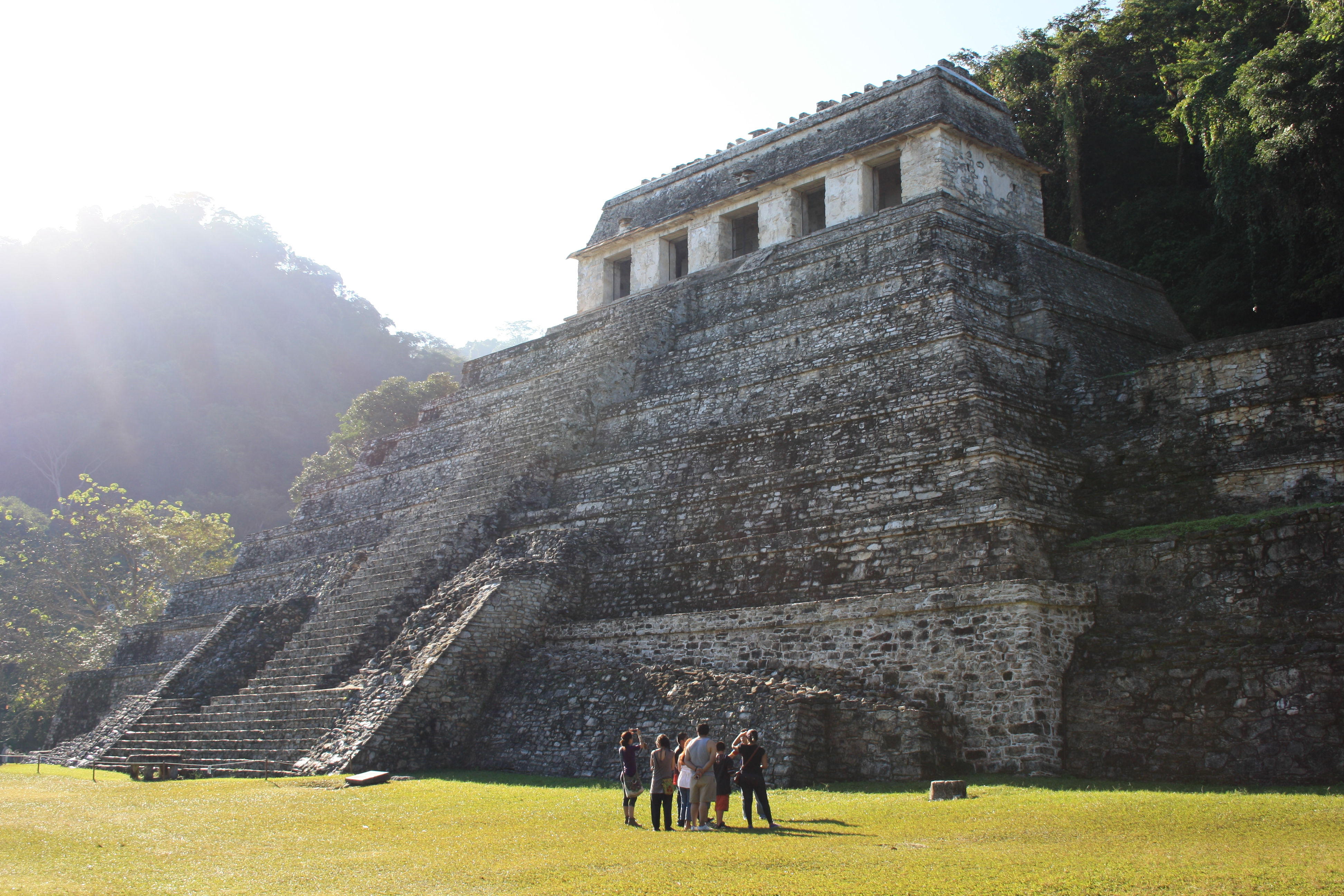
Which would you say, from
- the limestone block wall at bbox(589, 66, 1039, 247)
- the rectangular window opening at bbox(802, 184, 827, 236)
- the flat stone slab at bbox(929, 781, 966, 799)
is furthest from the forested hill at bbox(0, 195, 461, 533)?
the flat stone slab at bbox(929, 781, 966, 799)

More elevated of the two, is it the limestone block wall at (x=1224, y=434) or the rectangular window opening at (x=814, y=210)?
the rectangular window opening at (x=814, y=210)

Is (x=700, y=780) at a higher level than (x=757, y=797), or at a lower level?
higher

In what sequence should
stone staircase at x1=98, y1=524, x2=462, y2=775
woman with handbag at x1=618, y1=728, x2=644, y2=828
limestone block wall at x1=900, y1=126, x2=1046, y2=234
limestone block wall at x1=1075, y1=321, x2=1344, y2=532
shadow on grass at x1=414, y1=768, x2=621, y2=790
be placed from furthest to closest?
limestone block wall at x1=900, y1=126, x2=1046, y2=234 → stone staircase at x1=98, y1=524, x2=462, y2=775 → limestone block wall at x1=1075, y1=321, x2=1344, y2=532 → shadow on grass at x1=414, y1=768, x2=621, y2=790 → woman with handbag at x1=618, y1=728, x2=644, y2=828

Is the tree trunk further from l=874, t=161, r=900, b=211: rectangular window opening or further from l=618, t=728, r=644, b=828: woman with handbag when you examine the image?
l=618, t=728, r=644, b=828: woman with handbag

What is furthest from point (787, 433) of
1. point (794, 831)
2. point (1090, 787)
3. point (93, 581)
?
point (93, 581)

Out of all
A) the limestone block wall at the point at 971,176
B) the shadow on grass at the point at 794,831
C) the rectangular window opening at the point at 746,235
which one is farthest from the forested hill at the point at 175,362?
the shadow on grass at the point at 794,831

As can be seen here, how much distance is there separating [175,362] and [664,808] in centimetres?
6148

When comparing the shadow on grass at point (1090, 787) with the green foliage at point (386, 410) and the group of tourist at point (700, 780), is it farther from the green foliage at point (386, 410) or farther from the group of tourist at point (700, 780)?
the green foliage at point (386, 410)

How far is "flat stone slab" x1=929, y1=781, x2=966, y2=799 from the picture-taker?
929cm

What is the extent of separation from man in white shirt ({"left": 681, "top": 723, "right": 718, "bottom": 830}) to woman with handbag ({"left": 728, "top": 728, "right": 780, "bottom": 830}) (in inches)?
10.5

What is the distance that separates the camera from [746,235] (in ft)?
79.2

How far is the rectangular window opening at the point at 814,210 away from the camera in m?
21.6

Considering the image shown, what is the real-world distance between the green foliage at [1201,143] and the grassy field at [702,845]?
10.9 m

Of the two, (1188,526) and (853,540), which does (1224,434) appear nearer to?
(1188,526)
